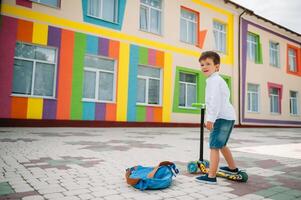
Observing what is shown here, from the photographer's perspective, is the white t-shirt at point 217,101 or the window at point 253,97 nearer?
the white t-shirt at point 217,101

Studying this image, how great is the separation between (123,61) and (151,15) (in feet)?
10.6

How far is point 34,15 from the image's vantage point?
390 inches

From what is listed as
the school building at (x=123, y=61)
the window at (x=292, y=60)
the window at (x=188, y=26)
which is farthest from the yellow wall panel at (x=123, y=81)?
the window at (x=292, y=60)

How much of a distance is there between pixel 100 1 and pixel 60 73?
390 cm

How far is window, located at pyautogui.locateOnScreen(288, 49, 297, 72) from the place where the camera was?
835 inches

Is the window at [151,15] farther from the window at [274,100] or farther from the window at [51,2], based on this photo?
the window at [274,100]

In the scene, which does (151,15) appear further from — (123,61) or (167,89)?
(167,89)

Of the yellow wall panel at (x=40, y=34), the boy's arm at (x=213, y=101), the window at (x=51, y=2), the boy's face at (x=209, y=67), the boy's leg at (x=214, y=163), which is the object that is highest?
the window at (x=51, y=2)

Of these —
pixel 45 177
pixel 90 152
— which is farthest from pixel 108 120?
pixel 45 177

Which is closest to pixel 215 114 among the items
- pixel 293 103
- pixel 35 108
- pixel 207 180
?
pixel 207 180

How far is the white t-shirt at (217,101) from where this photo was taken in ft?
9.51

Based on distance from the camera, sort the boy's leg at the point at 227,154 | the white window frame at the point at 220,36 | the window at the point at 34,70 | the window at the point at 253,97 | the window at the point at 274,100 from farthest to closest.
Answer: the window at the point at 274,100 < the window at the point at 253,97 < the white window frame at the point at 220,36 < the window at the point at 34,70 < the boy's leg at the point at 227,154

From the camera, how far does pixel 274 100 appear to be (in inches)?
765

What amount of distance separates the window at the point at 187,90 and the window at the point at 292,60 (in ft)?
35.6
